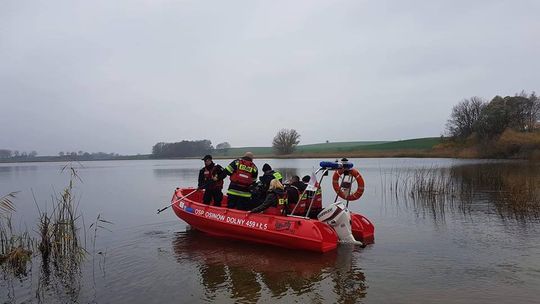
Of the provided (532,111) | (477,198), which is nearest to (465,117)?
(532,111)

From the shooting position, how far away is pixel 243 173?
918 cm

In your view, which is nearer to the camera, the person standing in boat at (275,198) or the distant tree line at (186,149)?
the person standing in boat at (275,198)

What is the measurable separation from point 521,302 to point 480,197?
9.89 m

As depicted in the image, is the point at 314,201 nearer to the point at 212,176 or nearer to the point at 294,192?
the point at 294,192

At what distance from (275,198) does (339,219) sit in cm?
132

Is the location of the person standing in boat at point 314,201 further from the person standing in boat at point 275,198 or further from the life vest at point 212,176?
the life vest at point 212,176

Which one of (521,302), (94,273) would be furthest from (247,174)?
(521,302)

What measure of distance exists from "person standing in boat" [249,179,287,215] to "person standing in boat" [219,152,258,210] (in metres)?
0.74

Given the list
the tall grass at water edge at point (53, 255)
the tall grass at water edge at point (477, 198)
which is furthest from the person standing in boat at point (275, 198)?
Result: the tall grass at water edge at point (477, 198)

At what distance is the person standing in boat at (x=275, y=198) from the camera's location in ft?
27.9

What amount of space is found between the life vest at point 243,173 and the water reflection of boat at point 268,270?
132 centimetres

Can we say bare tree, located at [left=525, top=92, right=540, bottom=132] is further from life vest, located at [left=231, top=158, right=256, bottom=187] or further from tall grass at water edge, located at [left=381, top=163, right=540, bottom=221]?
life vest, located at [left=231, top=158, right=256, bottom=187]

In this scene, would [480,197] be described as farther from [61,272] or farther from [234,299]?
[61,272]

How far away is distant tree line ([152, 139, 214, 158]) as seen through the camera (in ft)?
289
